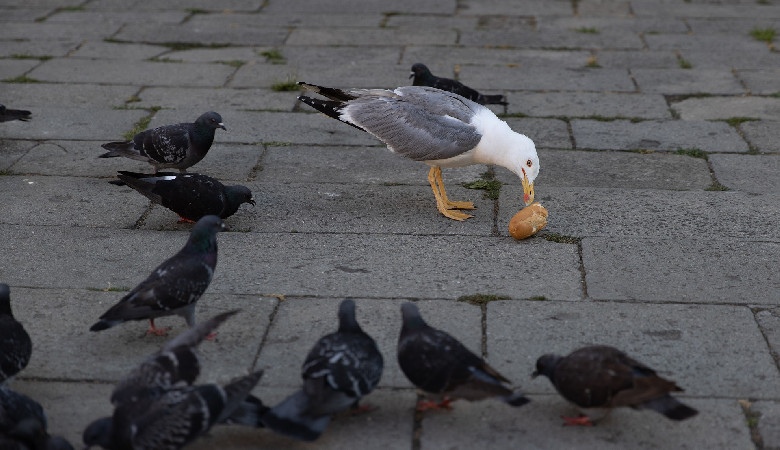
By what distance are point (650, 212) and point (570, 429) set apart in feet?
8.40

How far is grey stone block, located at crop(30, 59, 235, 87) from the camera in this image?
8547 millimetres

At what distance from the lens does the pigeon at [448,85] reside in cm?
730

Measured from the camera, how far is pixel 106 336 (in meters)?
4.25

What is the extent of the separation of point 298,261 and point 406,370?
5.22 ft

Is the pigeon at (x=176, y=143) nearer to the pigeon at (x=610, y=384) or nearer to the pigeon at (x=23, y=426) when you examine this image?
the pigeon at (x=23, y=426)

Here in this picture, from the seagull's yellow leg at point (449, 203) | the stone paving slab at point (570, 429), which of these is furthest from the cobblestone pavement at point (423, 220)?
the seagull's yellow leg at point (449, 203)

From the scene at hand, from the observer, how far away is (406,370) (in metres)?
3.65

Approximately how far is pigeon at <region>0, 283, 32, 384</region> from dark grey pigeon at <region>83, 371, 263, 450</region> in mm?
581

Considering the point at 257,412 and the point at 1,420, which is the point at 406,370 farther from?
the point at 1,420

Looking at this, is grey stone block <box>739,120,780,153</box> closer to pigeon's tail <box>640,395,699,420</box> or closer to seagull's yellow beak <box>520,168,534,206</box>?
seagull's yellow beak <box>520,168,534,206</box>

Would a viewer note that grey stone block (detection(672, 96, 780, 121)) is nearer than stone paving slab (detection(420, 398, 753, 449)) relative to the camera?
No

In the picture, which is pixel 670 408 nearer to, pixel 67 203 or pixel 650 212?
pixel 650 212

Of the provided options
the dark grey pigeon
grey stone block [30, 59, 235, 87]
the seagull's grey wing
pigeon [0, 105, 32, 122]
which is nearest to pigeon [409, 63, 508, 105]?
the seagull's grey wing

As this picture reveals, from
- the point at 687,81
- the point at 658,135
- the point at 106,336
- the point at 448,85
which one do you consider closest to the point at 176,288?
the point at 106,336
